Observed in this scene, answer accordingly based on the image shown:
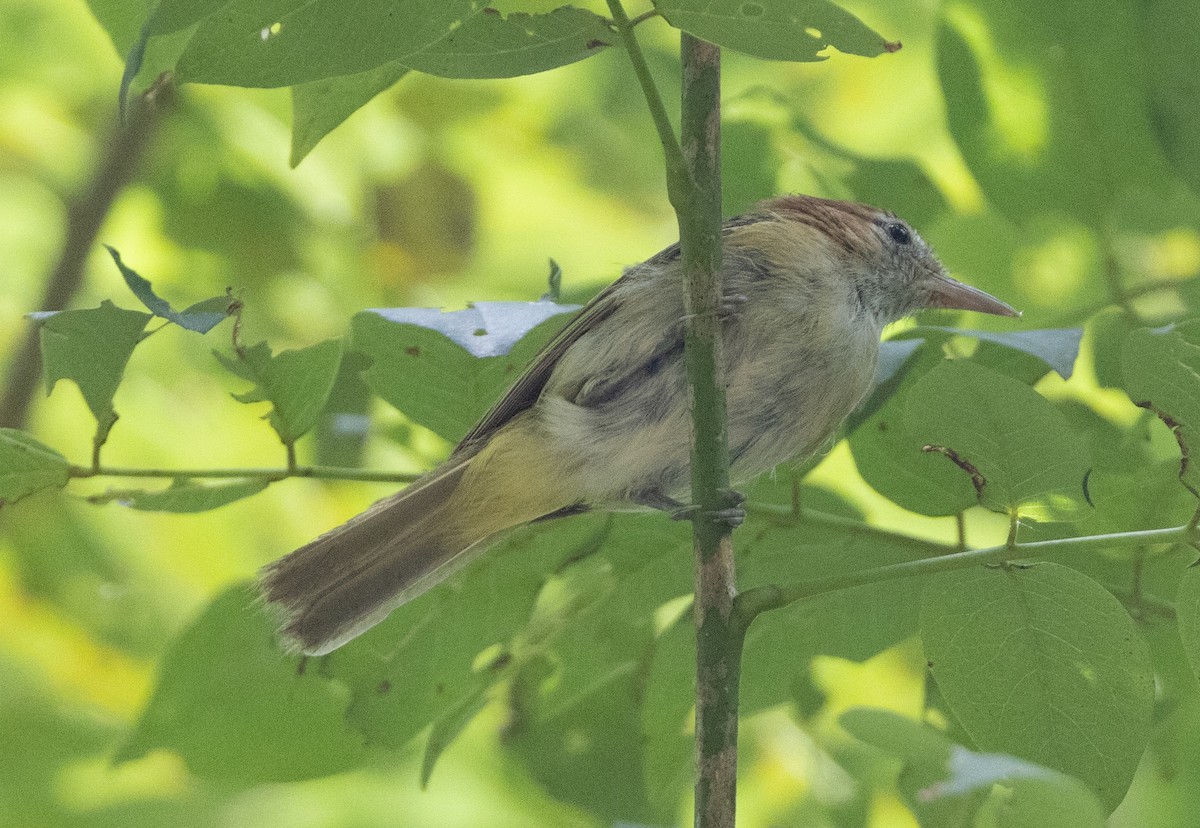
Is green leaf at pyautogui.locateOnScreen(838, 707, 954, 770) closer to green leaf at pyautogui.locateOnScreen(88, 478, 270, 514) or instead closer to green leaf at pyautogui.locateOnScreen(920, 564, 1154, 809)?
green leaf at pyautogui.locateOnScreen(920, 564, 1154, 809)

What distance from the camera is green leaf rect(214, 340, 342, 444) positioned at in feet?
6.95

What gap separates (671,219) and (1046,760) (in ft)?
10.9

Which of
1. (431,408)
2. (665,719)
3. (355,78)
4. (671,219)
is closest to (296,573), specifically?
(431,408)

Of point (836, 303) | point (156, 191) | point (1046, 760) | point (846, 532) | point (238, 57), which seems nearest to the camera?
point (238, 57)

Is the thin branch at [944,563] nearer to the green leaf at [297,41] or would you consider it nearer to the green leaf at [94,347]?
the green leaf at [297,41]

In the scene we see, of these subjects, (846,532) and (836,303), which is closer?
(846,532)

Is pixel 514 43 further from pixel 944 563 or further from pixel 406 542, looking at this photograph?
pixel 406 542

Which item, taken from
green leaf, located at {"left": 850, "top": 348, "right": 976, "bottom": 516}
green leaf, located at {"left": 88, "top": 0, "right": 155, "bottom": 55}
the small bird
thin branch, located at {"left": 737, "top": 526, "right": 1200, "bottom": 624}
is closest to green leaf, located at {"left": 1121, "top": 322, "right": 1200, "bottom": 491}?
thin branch, located at {"left": 737, "top": 526, "right": 1200, "bottom": 624}

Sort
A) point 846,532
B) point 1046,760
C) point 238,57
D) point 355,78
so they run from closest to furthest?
1. point 238,57
2. point 1046,760
3. point 355,78
4. point 846,532

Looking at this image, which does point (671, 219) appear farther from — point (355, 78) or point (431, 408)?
point (355, 78)

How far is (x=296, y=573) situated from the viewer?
8.13ft

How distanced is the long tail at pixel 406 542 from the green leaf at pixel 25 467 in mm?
468

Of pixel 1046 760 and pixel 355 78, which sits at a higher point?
pixel 355 78

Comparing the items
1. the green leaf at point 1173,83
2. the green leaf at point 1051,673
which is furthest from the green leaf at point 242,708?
the green leaf at point 1173,83
